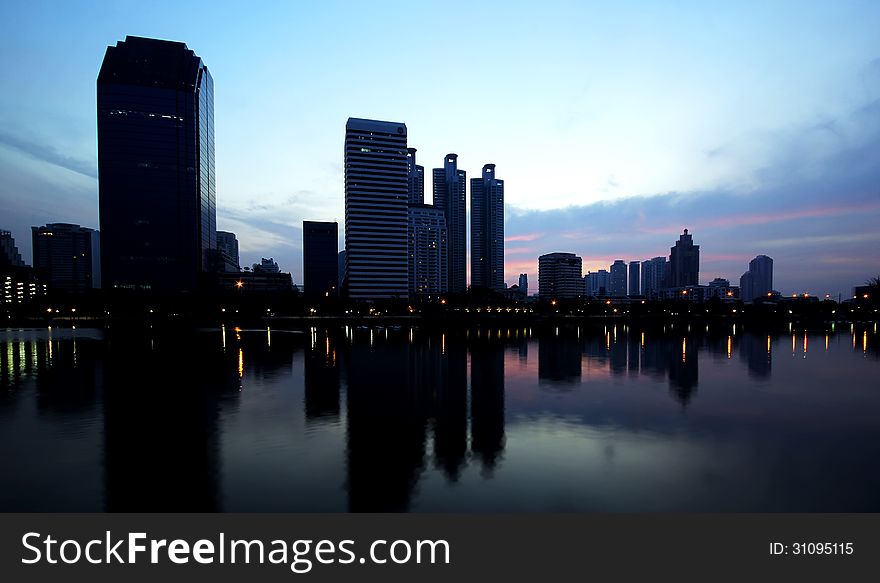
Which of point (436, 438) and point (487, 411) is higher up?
point (436, 438)

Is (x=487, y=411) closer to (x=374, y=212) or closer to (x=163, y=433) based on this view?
(x=163, y=433)

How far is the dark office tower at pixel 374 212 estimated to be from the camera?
19288 centimetres

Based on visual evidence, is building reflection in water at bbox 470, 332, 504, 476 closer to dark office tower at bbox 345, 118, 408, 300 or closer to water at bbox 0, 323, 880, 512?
water at bbox 0, 323, 880, 512

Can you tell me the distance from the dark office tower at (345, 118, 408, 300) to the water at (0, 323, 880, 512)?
158m

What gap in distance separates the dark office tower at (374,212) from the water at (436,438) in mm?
158132

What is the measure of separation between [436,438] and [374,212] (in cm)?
18476

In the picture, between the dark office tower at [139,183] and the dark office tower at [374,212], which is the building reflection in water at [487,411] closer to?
the dark office tower at [374,212]

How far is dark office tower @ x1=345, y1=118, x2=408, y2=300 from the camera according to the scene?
193m

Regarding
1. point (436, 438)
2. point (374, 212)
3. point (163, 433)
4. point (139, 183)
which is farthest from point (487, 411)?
point (139, 183)

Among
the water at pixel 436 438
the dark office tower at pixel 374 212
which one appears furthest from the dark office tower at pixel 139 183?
the water at pixel 436 438

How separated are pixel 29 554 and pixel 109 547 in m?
1.62

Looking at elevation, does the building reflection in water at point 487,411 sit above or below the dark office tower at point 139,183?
below

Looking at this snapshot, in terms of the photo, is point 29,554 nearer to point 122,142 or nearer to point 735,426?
point 735,426

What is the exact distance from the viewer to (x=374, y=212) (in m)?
195
